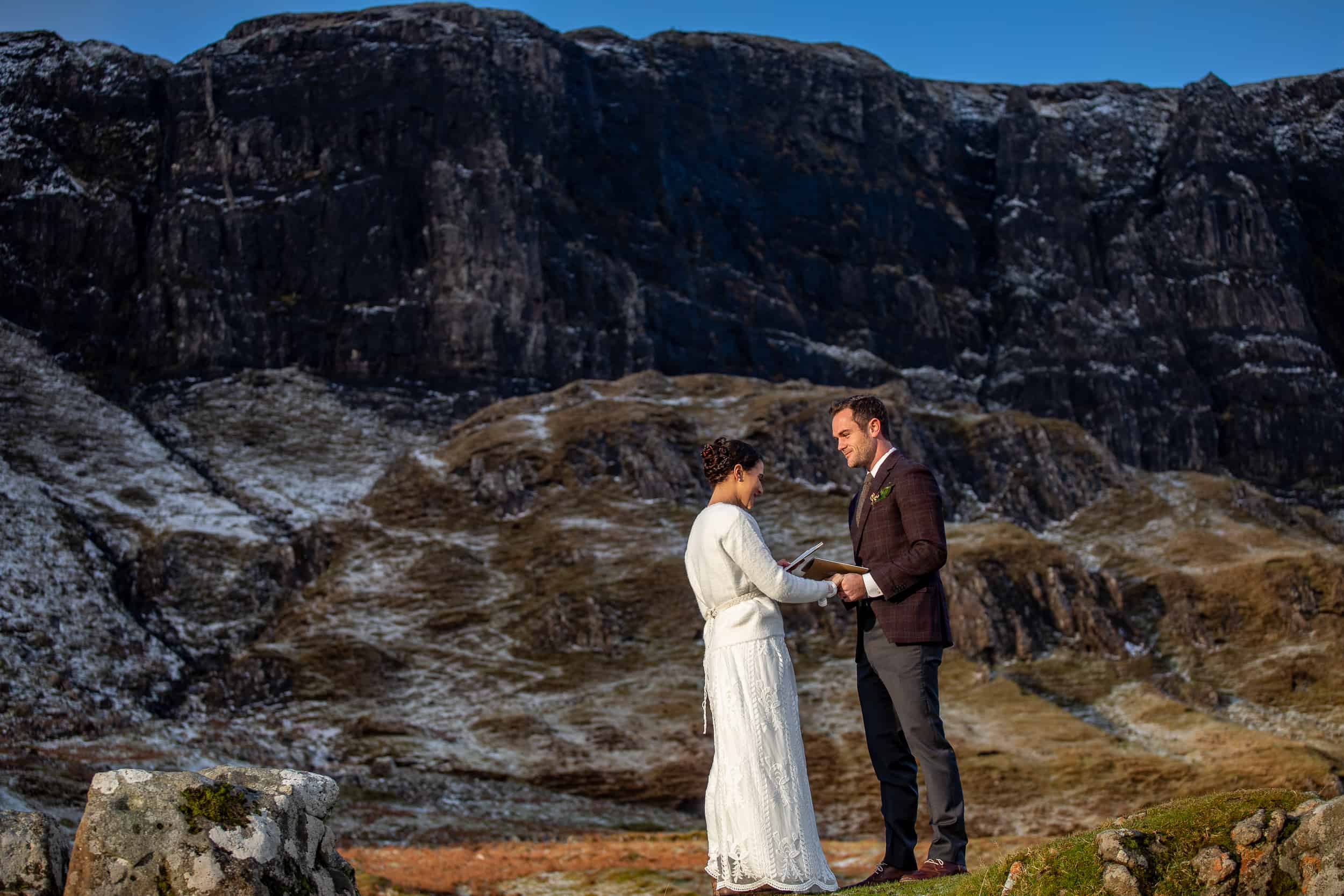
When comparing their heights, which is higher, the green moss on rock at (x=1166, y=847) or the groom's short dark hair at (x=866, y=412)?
the groom's short dark hair at (x=866, y=412)

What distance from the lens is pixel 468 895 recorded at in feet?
73.8

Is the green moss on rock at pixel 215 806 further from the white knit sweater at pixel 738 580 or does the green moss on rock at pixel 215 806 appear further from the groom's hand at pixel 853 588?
the groom's hand at pixel 853 588

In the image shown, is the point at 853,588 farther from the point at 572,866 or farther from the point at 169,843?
the point at 572,866

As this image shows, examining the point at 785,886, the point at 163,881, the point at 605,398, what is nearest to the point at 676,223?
the point at 605,398

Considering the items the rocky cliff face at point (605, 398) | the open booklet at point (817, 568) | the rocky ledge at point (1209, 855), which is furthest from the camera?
the rocky cliff face at point (605, 398)

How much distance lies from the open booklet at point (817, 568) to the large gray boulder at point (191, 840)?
4.82 metres

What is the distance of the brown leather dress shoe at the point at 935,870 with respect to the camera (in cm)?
1080

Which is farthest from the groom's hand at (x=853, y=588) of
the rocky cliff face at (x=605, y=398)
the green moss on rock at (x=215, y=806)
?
the rocky cliff face at (x=605, y=398)

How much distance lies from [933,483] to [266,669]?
251 ft

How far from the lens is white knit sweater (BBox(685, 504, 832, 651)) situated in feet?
35.5

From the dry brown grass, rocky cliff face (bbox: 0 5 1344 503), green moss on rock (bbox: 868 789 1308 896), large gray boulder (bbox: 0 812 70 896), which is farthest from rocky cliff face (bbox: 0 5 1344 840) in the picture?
green moss on rock (bbox: 868 789 1308 896)

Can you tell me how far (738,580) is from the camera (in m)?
11.1

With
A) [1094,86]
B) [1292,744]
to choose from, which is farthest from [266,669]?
[1094,86]

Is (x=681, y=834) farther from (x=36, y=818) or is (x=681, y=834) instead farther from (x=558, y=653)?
(x=558, y=653)
